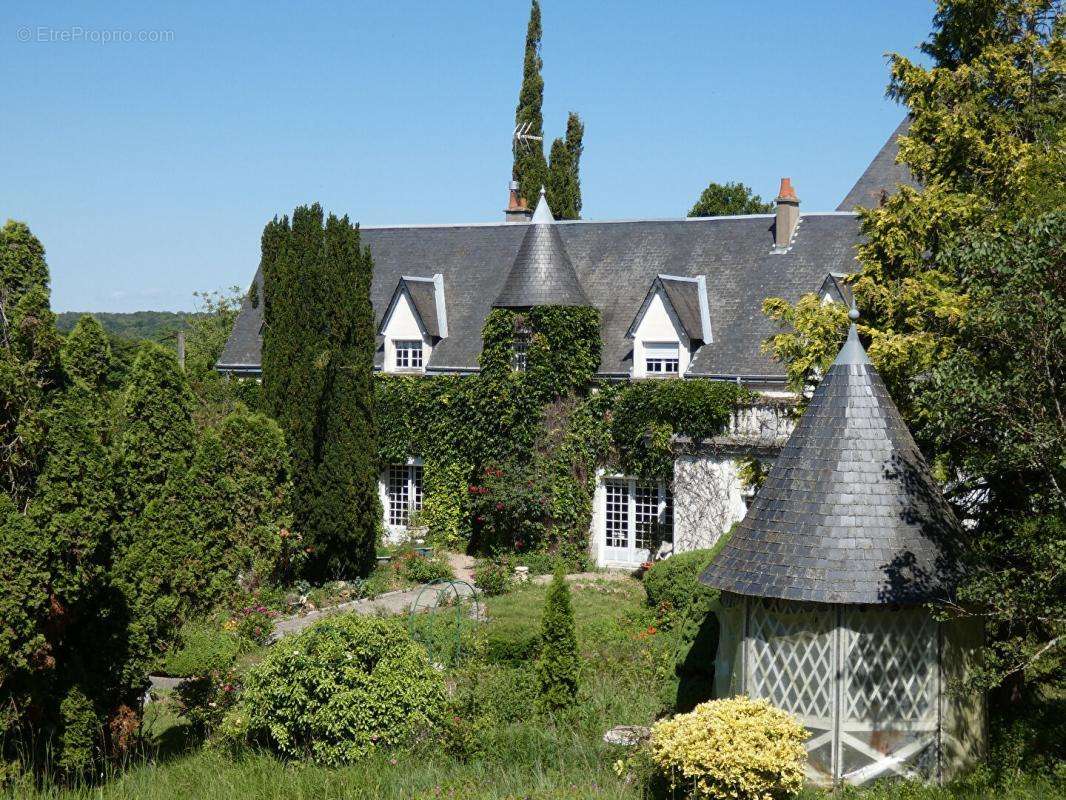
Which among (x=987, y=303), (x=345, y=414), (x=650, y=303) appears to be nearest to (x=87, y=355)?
(x=987, y=303)

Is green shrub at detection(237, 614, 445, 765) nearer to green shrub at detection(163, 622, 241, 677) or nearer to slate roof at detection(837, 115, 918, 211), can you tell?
green shrub at detection(163, 622, 241, 677)

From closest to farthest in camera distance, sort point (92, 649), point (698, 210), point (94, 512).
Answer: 1. point (94, 512)
2. point (92, 649)
3. point (698, 210)

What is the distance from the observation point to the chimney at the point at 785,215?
2980 centimetres

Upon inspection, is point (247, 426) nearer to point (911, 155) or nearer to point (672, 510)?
point (672, 510)

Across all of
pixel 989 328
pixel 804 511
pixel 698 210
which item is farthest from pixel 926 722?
pixel 698 210

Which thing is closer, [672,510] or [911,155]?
[911,155]

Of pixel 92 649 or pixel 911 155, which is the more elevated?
pixel 911 155

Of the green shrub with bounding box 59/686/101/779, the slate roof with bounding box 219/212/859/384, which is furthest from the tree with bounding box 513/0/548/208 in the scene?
the green shrub with bounding box 59/686/101/779

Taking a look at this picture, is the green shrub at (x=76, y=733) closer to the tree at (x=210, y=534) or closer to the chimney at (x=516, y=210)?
the tree at (x=210, y=534)

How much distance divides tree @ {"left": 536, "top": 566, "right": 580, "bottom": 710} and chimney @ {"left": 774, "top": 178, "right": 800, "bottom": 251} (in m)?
17.4

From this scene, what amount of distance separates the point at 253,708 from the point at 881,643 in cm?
771

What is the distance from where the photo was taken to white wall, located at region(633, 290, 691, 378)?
1133 inches

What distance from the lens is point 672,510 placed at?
29.0 metres

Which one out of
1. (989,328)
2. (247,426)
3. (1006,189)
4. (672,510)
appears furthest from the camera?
(672,510)
